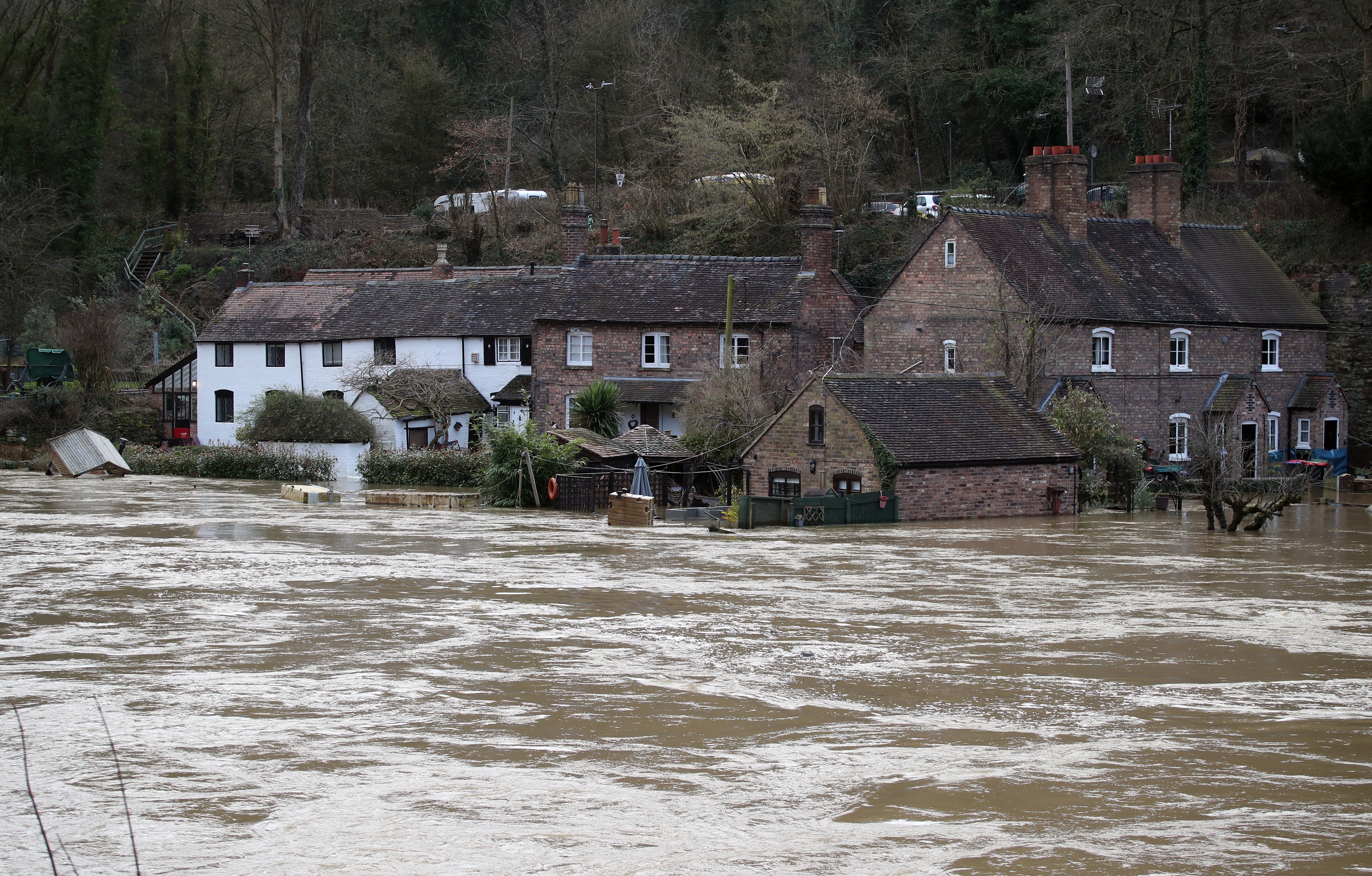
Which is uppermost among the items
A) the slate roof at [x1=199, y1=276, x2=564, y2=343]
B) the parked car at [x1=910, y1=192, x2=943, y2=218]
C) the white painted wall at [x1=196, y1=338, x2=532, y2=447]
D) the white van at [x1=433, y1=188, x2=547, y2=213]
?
the white van at [x1=433, y1=188, x2=547, y2=213]

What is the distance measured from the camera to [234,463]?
44344 mm

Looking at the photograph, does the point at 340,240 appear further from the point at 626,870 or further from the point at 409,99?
the point at 626,870

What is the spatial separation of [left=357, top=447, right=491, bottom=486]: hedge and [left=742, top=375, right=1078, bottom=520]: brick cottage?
10072mm

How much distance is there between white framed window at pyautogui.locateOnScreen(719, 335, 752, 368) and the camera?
140ft

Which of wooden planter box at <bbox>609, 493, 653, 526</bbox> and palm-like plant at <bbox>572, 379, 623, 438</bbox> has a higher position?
palm-like plant at <bbox>572, 379, 623, 438</bbox>

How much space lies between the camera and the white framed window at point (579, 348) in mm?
44656

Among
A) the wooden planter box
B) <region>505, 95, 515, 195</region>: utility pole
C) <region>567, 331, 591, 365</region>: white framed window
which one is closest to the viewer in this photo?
the wooden planter box

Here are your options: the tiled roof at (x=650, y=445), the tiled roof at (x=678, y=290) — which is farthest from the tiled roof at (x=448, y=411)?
the tiled roof at (x=650, y=445)

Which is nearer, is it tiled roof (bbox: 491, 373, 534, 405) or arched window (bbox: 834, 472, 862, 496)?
arched window (bbox: 834, 472, 862, 496)

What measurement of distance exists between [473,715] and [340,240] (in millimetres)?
49965

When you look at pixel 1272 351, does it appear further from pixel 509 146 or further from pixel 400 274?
pixel 400 274

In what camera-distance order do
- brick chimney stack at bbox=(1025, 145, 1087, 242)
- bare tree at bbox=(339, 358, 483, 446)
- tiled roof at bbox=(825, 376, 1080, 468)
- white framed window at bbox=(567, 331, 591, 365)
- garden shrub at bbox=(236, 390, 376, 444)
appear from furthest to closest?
bare tree at bbox=(339, 358, 483, 446) < white framed window at bbox=(567, 331, 591, 365) < garden shrub at bbox=(236, 390, 376, 444) < brick chimney stack at bbox=(1025, 145, 1087, 242) < tiled roof at bbox=(825, 376, 1080, 468)

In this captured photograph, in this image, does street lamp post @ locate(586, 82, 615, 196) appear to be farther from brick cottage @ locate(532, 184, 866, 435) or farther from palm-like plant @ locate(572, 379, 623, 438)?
palm-like plant @ locate(572, 379, 623, 438)

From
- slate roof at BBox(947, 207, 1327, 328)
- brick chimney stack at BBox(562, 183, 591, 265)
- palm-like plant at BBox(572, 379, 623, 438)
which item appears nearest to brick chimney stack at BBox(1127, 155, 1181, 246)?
slate roof at BBox(947, 207, 1327, 328)
